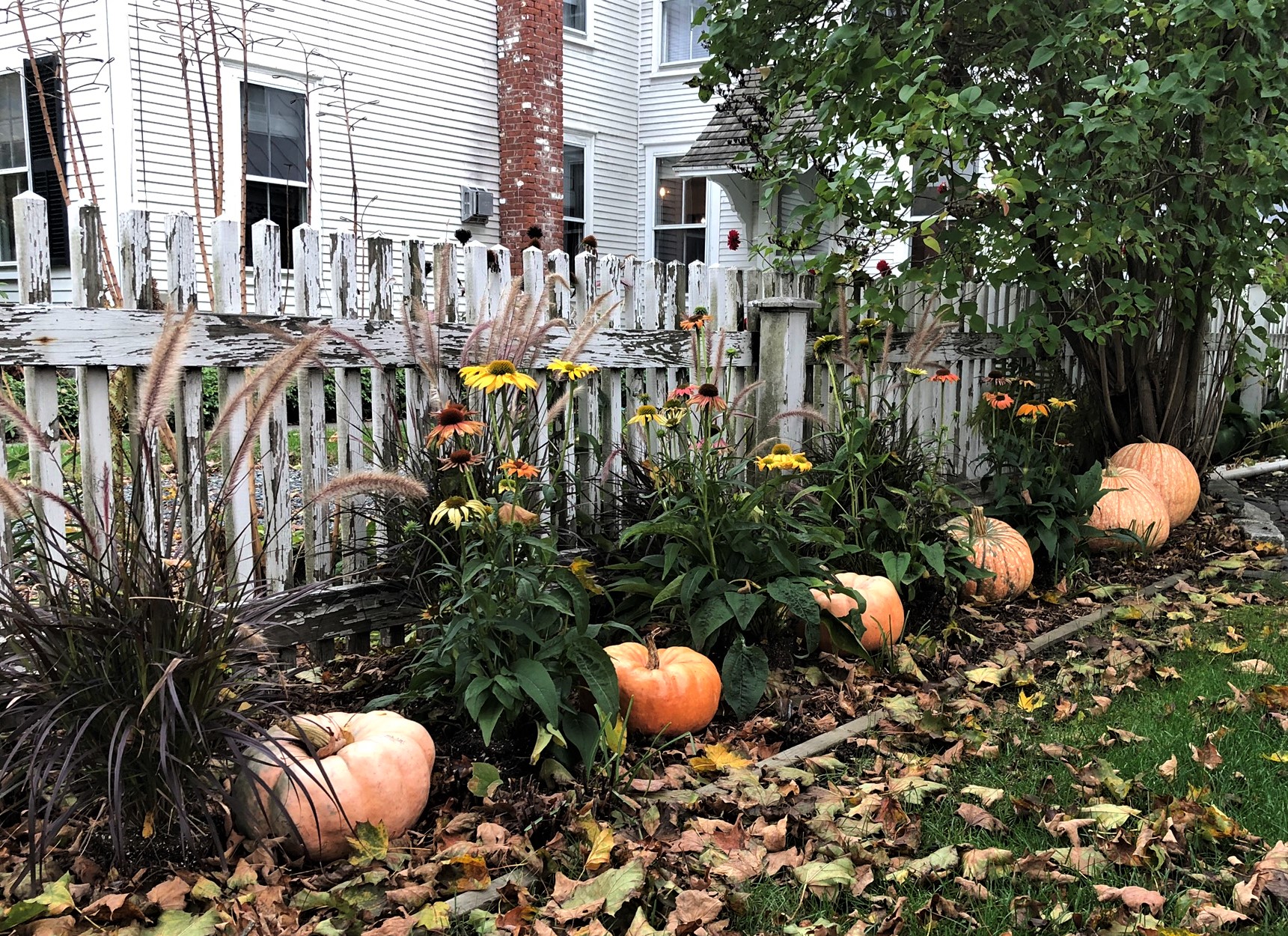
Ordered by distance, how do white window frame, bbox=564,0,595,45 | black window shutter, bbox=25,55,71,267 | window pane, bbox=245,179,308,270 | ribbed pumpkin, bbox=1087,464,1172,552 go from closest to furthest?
ribbed pumpkin, bbox=1087,464,1172,552, black window shutter, bbox=25,55,71,267, window pane, bbox=245,179,308,270, white window frame, bbox=564,0,595,45

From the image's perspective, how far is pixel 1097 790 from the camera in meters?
2.51

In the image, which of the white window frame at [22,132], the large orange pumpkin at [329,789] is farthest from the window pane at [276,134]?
the large orange pumpkin at [329,789]

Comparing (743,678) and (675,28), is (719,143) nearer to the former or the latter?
(675,28)

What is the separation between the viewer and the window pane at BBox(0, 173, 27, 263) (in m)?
9.68

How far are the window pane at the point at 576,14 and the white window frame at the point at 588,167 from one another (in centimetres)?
141

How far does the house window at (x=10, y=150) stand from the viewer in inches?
378

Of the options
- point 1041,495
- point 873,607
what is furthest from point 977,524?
point 873,607

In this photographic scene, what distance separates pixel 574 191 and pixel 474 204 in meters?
2.35

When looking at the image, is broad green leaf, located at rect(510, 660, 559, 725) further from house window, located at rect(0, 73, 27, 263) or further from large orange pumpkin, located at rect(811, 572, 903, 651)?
house window, located at rect(0, 73, 27, 263)

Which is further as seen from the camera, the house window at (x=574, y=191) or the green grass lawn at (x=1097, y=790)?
the house window at (x=574, y=191)

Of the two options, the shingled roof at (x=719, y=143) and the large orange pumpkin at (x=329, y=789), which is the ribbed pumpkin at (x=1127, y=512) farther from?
the shingled roof at (x=719, y=143)

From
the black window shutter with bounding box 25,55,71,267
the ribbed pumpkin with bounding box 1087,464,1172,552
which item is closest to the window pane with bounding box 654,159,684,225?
the black window shutter with bounding box 25,55,71,267

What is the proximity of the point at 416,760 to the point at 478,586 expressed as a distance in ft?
1.56

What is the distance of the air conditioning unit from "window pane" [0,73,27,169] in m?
4.52
